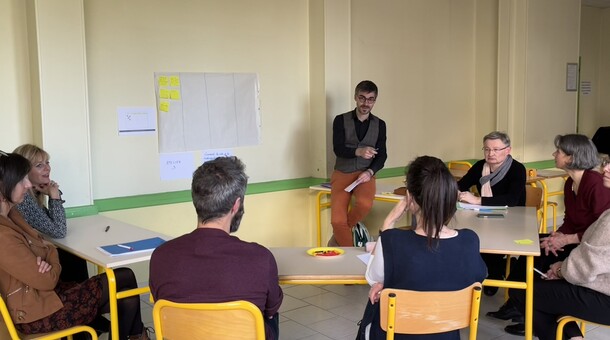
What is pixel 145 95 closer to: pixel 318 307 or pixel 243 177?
pixel 318 307

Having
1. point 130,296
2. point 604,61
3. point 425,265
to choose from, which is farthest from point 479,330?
point 604,61

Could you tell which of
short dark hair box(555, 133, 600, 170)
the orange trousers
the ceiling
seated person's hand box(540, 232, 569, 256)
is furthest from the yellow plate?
the ceiling

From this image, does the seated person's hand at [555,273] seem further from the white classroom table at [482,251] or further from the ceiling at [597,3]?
the ceiling at [597,3]

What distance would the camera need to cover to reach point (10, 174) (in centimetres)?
285

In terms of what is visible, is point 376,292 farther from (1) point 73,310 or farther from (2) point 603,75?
(2) point 603,75

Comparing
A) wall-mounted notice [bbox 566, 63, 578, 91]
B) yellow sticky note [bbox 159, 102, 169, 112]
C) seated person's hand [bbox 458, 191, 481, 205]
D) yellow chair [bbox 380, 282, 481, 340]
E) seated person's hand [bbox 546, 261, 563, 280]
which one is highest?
wall-mounted notice [bbox 566, 63, 578, 91]

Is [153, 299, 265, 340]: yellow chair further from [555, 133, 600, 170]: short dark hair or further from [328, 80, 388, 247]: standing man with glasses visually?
[328, 80, 388, 247]: standing man with glasses

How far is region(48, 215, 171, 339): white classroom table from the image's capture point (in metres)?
2.78

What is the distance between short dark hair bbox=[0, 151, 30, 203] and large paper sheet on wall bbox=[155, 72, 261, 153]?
73.0 inches

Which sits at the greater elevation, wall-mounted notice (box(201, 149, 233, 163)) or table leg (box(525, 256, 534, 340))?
wall-mounted notice (box(201, 149, 233, 163))

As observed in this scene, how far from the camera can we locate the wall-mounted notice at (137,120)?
4516 mm

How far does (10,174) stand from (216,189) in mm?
1201

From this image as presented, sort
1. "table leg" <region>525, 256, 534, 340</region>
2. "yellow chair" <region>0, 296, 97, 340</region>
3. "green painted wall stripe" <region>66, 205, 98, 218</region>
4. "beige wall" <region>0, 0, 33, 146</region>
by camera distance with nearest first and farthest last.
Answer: "yellow chair" <region>0, 296, 97, 340</region>, "table leg" <region>525, 256, 534, 340</region>, "beige wall" <region>0, 0, 33, 146</region>, "green painted wall stripe" <region>66, 205, 98, 218</region>

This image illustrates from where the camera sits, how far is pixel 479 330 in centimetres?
389
